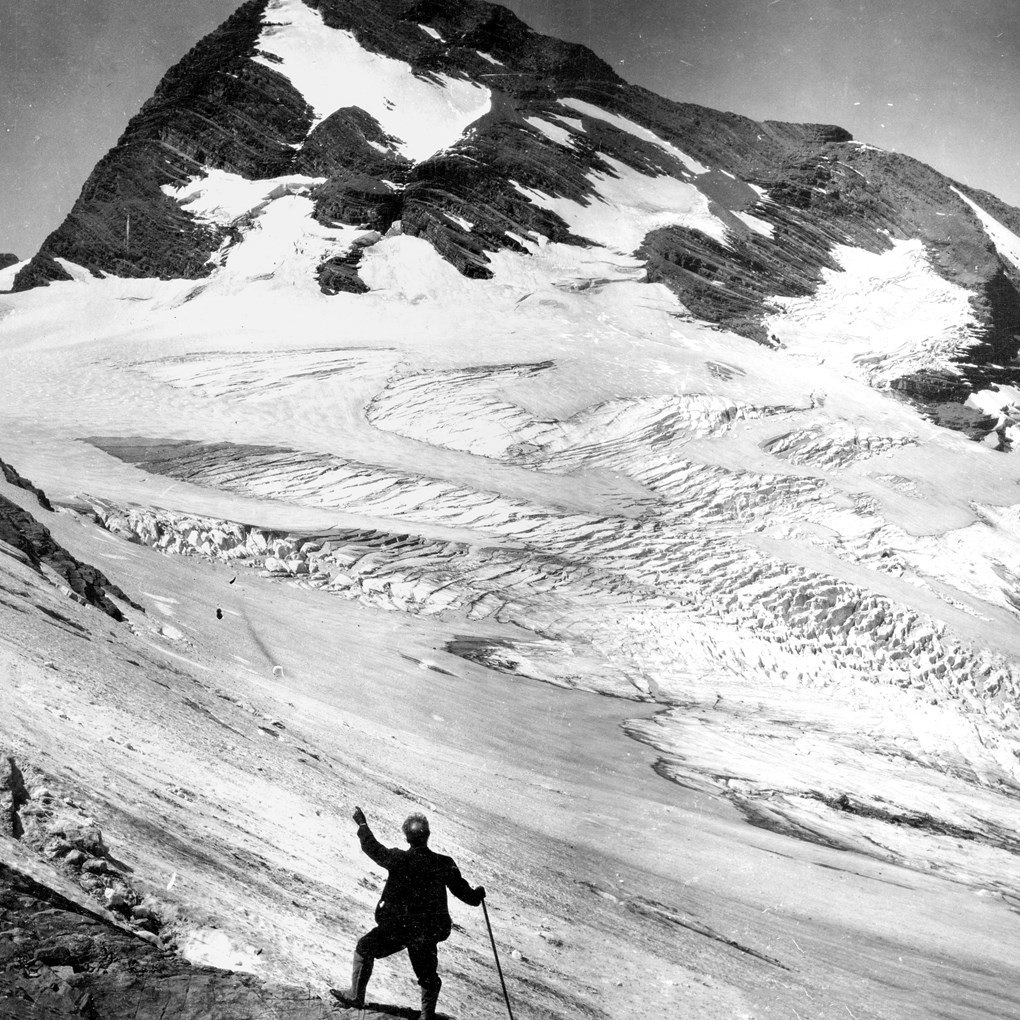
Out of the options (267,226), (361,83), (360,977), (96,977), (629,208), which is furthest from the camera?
(361,83)

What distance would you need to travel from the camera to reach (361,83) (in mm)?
52719

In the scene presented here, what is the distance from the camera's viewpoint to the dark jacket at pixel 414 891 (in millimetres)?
4160

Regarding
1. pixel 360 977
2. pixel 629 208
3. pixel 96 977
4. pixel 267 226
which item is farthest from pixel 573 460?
pixel 96 977

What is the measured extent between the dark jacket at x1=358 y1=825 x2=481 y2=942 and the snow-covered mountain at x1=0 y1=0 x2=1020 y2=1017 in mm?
968

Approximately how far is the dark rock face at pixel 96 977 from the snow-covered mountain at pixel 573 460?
739 millimetres

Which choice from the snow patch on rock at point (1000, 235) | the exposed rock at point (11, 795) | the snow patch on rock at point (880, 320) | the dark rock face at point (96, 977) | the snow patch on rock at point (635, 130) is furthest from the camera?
the snow patch on rock at point (635, 130)

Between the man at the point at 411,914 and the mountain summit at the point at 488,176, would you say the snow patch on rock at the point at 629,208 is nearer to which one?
the mountain summit at the point at 488,176

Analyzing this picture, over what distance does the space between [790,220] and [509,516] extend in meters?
29.1

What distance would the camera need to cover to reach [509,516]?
27.8 meters

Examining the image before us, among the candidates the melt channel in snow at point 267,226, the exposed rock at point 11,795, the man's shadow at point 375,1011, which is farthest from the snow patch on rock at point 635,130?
the man's shadow at point 375,1011

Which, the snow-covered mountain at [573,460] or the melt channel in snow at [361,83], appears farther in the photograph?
the melt channel in snow at [361,83]

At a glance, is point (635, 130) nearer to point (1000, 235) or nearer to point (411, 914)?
point (1000, 235)

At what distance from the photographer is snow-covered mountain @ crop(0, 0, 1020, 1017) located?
13.4 meters

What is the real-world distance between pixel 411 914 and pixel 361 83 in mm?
55047
